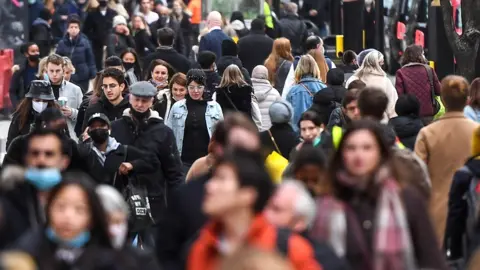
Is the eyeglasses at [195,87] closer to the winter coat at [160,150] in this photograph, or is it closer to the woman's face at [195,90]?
the woman's face at [195,90]

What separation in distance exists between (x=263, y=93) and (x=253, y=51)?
494 cm

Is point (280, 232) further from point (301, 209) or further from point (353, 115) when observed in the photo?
point (353, 115)

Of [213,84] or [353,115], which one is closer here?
[353,115]

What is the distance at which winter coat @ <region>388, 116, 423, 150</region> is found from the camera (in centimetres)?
1231

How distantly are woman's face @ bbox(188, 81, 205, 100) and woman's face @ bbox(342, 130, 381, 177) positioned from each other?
752 cm

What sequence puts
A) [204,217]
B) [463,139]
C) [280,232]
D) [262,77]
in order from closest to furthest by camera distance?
1. [280,232]
2. [204,217]
3. [463,139]
4. [262,77]

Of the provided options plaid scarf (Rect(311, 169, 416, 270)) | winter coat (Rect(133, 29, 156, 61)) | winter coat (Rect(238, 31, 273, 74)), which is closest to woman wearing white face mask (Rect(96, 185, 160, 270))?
plaid scarf (Rect(311, 169, 416, 270))

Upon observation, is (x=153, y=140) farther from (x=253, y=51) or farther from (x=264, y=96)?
(x=253, y=51)

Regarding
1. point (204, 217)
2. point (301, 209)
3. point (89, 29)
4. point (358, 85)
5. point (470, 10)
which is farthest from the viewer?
point (89, 29)

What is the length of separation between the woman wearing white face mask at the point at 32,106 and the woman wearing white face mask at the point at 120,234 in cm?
603

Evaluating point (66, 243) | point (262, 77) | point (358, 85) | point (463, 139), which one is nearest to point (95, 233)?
point (66, 243)

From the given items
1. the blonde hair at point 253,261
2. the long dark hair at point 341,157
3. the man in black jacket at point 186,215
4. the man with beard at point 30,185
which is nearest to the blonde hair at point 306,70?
the man with beard at point 30,185

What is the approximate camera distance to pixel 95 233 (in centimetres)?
645

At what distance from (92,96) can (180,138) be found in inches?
36.0
